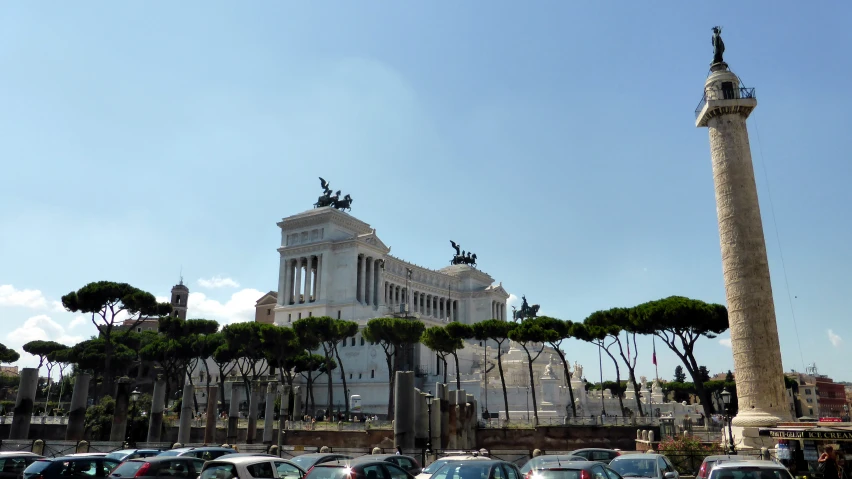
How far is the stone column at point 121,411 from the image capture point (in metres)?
35.0

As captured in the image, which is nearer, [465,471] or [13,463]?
[465,471]

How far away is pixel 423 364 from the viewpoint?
68125 millimetres

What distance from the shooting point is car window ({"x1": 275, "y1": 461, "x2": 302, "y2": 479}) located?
14.9 meters

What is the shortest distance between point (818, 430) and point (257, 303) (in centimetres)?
9745

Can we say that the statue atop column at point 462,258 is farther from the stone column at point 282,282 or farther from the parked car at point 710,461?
the parked car at point 710,461

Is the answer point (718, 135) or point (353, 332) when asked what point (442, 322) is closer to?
point (353, 332)

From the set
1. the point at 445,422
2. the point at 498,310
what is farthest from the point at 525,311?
the point at 445,422

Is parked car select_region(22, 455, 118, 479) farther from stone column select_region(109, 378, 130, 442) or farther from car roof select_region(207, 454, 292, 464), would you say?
stone column select_region(109, 378, 130, 442)

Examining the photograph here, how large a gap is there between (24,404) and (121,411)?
476 centimetres

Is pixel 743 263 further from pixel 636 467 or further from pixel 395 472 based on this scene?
pixel 395 472

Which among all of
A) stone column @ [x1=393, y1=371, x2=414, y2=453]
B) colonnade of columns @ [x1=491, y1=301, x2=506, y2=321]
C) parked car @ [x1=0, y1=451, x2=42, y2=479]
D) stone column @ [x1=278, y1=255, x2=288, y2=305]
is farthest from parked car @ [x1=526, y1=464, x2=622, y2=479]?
colonnade of columns @ [x1=491, y1=301, x2=506, y2=321]

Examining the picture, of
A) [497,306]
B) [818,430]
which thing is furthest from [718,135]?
[497,306]

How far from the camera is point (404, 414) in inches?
1073

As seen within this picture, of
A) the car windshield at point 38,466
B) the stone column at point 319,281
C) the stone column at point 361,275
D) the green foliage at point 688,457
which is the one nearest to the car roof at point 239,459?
the car windshield at point 38,466
